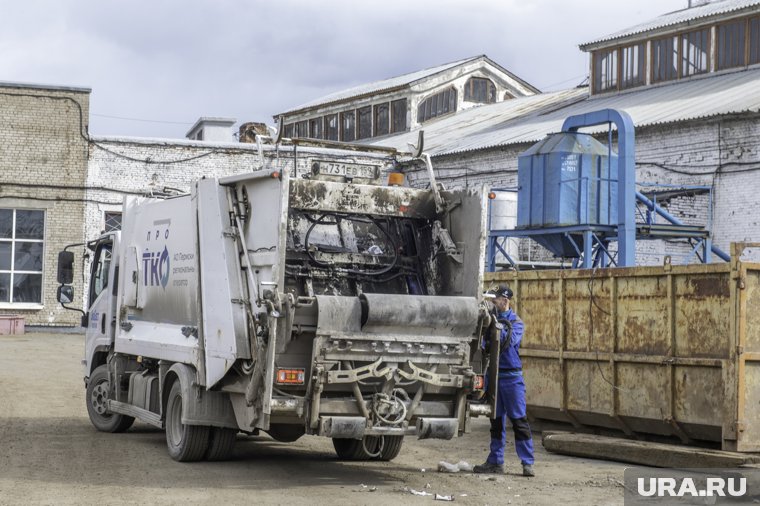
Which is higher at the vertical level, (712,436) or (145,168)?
(145,168)

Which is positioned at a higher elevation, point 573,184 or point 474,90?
point 474,90

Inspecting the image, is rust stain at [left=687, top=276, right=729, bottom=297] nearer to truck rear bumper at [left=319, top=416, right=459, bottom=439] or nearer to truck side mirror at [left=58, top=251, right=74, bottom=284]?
truck rear bumper at [left=319, top=416, right=459, bottom=439]

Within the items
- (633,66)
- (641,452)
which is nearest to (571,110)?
(633,66)

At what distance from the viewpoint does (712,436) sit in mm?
11484

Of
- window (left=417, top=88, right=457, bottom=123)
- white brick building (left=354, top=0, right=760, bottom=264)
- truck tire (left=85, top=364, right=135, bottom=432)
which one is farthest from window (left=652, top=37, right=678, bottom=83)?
truck tire (left=85, top=364, right=135, bottom=432)

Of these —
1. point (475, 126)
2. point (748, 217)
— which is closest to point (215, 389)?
point (748, 217)

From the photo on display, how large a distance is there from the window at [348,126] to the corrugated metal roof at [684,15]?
12.8m

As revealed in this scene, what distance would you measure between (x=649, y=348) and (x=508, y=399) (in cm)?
246

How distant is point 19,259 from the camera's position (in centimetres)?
3002

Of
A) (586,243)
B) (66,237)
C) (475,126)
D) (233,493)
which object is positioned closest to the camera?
(233,493)

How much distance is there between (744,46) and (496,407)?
798 inches

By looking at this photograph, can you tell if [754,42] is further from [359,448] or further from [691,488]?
[691,488]

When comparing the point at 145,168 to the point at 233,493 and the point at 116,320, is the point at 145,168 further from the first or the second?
the point at 233,493

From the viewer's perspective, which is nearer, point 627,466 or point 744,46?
point 627,466
